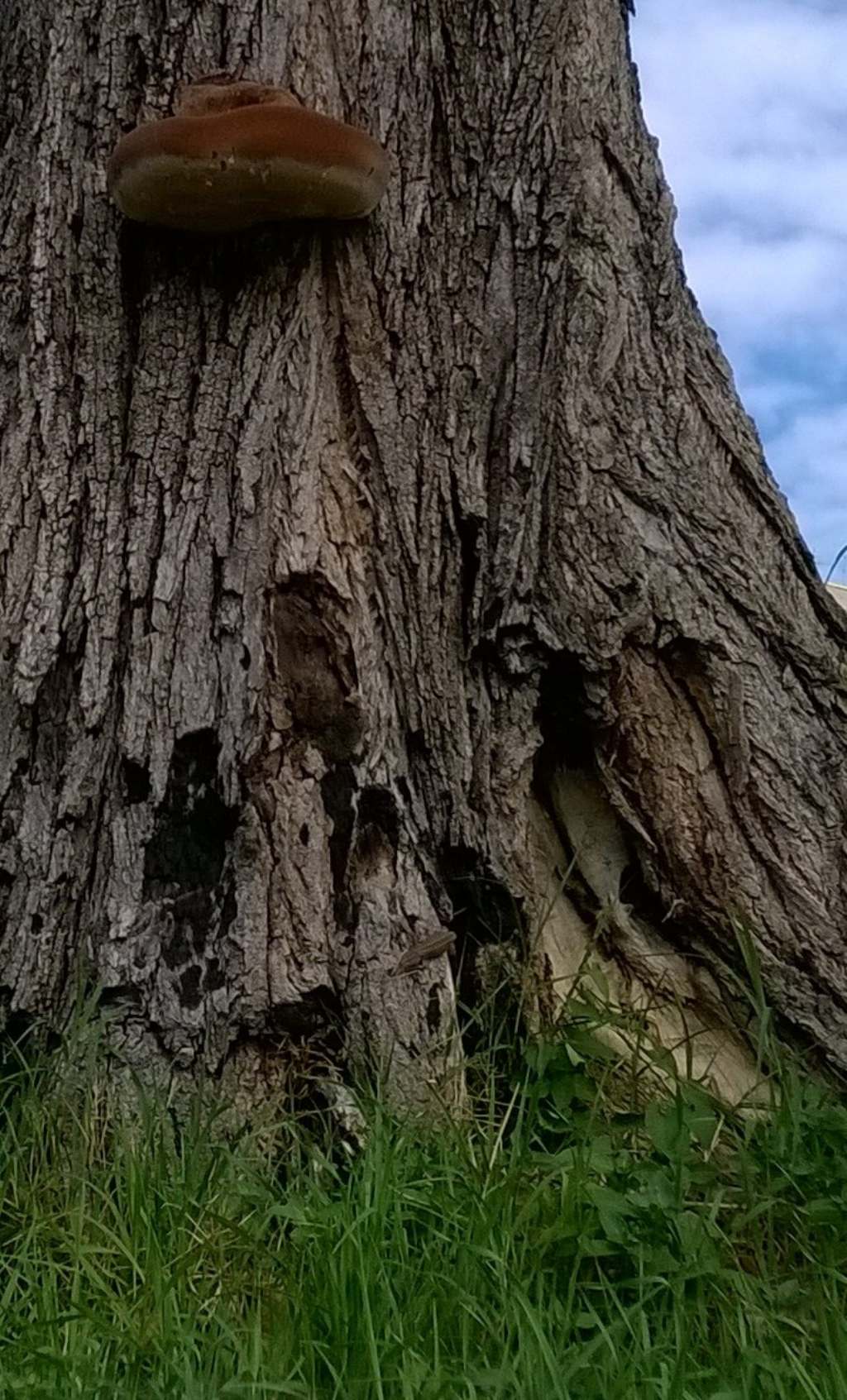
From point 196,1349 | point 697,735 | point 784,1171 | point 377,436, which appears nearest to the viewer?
point 196,1349

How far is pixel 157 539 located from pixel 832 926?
1.61 meters

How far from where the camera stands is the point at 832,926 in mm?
3104

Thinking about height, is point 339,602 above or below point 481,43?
below

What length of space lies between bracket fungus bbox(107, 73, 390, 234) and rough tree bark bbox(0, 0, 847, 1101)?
0.14m

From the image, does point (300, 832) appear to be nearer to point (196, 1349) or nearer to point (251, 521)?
point (251, 521)

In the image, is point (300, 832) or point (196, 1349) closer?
point (196, 1349)

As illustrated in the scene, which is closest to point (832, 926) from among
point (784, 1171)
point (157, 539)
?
point (784, 1171)

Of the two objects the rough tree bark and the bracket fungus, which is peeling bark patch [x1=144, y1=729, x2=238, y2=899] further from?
the bracket fungus

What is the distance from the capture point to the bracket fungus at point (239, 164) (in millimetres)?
2424

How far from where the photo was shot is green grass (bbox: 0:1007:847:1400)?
80.3 inches

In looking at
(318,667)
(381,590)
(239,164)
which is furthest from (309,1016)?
(239,164)

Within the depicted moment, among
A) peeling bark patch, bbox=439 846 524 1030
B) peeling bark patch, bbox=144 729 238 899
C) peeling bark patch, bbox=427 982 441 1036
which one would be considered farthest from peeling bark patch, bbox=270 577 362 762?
peeling bark patch, bbox=427 982 441 1036

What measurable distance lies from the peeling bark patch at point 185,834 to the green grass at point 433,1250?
1.09ft

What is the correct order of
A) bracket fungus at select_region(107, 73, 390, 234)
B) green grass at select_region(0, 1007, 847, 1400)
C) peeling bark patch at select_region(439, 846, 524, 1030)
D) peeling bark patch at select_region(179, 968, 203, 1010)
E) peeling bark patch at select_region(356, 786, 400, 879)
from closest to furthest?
green grass at select_region(0, 1007, 847, 1400) → bracket fungus at select_region(107, 73, 390, 234) → peeling bark patch at select_region(179, 968, 203, 1010) → peeling bark patch at select_region(356, 786, 400, 879) → peeling bark patch at select_region(439, 846, 524, 1030)
